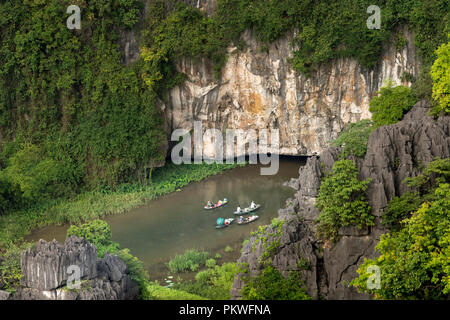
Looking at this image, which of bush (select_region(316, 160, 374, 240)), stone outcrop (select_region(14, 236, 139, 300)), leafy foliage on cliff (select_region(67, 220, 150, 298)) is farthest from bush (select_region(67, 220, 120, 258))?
bush (select_region(316, 160, 374, 240))

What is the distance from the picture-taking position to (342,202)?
16.4m

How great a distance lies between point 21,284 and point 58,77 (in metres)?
13.4

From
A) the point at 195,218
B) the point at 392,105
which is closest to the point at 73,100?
the point at 195,218

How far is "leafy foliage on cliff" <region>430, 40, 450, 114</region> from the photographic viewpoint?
58.4ft

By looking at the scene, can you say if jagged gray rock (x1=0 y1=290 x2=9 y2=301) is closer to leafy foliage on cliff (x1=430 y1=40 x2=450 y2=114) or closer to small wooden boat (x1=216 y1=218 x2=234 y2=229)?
small wooden boat (x1=216 y1=218 x2=234 y2=229)

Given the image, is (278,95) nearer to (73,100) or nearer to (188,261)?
(73,100)

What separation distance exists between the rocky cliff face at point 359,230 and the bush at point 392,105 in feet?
8.01

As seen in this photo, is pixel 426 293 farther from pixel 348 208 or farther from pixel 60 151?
pixel 60 151

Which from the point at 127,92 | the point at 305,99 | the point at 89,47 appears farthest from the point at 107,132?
the point at 305,99

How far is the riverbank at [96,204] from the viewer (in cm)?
2388

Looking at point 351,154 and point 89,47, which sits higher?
point 89,47

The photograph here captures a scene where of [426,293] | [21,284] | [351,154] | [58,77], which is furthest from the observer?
[58,77]

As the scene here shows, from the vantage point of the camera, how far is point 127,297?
54.3ft

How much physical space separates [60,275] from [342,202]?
317 inches
